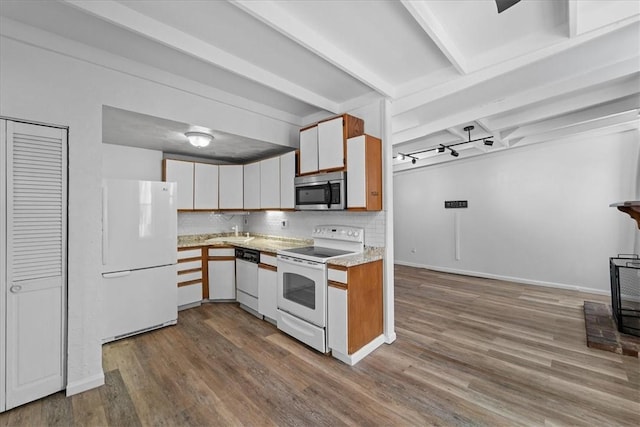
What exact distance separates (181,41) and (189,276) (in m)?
3.04

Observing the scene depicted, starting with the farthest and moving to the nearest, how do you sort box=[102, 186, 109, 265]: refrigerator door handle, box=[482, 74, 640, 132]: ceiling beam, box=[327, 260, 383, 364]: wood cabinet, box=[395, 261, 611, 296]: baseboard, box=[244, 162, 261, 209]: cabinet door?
box=[395, 261, 611, 296]: baseboard, box=[244, 162, 261, 209]: cabinet door, box=[482, 74, 640, 132]: ceiling beam, box=[102, 186, 109, 265]: refrigerator door handle, box=[327, 260, 383, 364]: wood cabinet

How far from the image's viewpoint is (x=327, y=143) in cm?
311

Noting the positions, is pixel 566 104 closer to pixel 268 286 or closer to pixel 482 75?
pixel 482 75

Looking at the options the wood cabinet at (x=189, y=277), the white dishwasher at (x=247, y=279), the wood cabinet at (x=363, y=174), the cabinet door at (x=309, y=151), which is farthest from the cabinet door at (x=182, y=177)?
the wood cabinet at (x=363, y=174)

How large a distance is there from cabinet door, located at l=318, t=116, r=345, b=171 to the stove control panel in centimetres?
78

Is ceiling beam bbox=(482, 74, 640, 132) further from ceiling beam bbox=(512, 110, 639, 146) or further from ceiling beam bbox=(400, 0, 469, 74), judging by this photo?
ceiling beam bbox=(400, 0, 469, 74)

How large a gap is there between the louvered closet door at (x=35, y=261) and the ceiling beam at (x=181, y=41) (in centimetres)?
102

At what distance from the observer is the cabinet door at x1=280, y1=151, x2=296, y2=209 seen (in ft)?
11.9

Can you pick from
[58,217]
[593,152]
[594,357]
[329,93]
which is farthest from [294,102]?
[593,152]

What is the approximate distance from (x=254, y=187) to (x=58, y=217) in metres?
2.46

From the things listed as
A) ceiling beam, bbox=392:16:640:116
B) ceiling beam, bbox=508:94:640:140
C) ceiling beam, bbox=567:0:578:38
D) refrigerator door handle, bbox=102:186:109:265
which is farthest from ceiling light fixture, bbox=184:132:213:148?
ceiling beam, bbox=508:94:640:140

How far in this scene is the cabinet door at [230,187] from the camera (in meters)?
4.51

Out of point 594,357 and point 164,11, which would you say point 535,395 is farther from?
point 164,11

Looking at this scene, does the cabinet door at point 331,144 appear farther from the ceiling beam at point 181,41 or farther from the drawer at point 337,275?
the drawer at point 337,275
